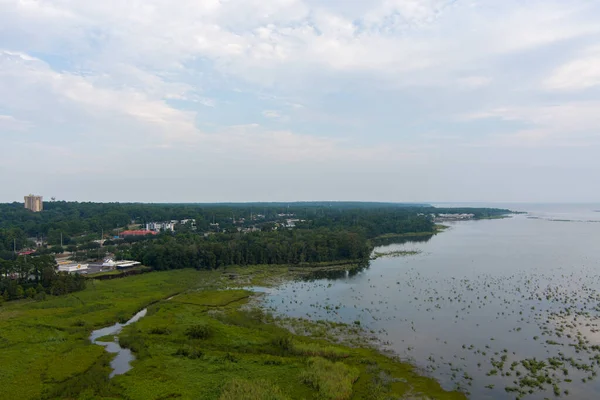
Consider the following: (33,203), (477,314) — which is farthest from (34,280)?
(33,203)

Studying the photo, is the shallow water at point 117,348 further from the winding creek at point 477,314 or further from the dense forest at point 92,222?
the dense forest at point 92,222

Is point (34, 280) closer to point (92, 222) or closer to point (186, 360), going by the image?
point (186, 360)

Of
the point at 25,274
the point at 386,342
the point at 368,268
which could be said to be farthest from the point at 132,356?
the point at 368,268

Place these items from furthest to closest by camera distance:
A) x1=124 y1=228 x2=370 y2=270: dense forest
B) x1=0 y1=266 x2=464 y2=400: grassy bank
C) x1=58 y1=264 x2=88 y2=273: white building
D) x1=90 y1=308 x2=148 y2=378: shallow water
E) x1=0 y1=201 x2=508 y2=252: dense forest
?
x1=0 y1=201 x2=508 y2=252: dense forest
x1=124 y1=228 x2=370 y2=270: dense forest
x1=58 y1=264 x2=88 y2=273: white building
x1=90 y1=308 x2=148 y2=378: shallow water
x1=0 y1=266 x2=464 y2=400: grassy bank

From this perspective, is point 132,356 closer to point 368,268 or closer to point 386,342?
point 386,342

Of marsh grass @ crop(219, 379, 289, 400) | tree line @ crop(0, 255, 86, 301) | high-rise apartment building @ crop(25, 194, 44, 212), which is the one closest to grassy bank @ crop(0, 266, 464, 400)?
marsh grass @ crop(219, 379, 289, 400)

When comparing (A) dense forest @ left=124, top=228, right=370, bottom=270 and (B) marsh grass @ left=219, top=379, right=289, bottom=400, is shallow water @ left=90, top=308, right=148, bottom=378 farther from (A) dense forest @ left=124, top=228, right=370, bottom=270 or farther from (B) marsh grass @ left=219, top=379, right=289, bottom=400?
(A) dense forest @ left=124, top=228, right=370, bottom=270
